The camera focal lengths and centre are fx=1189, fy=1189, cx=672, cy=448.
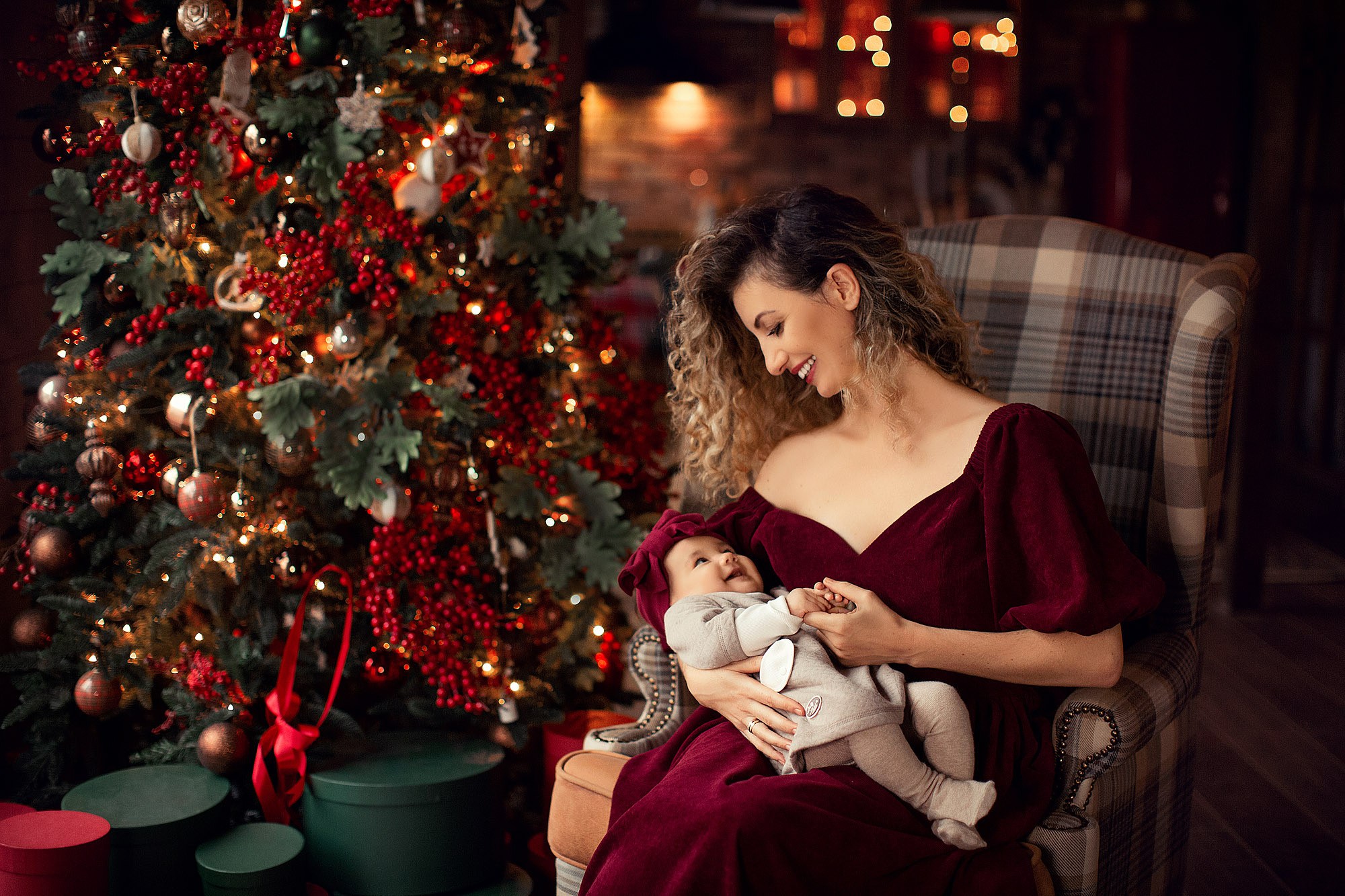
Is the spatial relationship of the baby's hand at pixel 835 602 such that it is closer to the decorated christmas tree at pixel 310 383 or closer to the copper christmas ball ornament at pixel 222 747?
the decorated christmas tree at pixel 310 383

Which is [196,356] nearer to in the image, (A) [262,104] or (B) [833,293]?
(A) [262,104]

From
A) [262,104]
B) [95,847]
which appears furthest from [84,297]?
[95,847]

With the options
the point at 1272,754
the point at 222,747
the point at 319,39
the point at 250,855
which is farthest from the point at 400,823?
the point at 1272,754

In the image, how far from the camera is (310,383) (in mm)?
2082

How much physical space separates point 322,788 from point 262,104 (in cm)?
119

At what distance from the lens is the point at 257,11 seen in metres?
2.14

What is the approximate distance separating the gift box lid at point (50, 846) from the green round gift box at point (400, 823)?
0.34 meters

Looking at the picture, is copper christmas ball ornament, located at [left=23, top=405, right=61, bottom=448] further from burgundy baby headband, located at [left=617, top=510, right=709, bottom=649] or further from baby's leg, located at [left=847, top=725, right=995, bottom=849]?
baby's leg, located at [left=847, top=725, right=995, bottom=849]

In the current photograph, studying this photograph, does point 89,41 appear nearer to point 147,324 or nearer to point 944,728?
point 147,324

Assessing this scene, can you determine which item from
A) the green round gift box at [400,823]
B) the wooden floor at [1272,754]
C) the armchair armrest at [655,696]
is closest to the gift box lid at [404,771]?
the green round gift box at [400,823]

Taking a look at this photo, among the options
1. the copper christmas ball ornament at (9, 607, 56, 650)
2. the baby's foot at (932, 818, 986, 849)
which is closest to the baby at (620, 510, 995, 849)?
→ the baby's foot at (932, 818, 986, 849)

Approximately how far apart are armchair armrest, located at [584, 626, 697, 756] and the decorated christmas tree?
11.8 inches

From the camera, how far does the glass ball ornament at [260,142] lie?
6.68 ft

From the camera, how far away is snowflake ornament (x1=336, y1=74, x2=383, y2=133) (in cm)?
202
